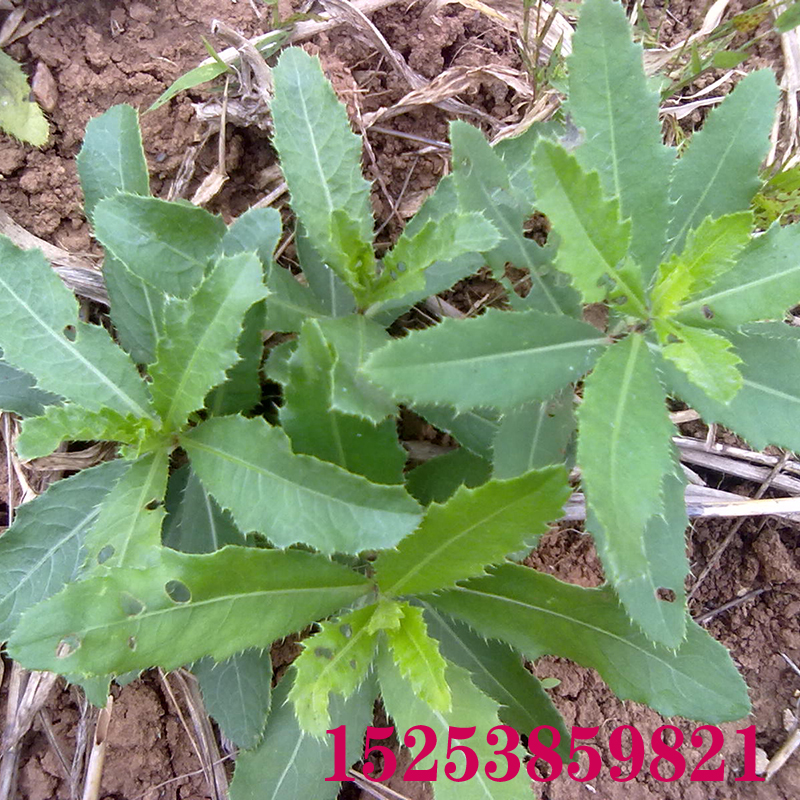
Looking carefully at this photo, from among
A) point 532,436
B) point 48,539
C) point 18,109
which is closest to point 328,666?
point 532,436

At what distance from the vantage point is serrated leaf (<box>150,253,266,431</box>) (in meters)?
1.57

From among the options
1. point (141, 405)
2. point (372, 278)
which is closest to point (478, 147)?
point (372, 278)

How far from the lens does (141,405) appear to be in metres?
1.78

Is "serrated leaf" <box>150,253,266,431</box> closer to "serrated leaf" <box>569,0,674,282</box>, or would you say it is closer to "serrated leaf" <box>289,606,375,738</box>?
"serrated leaf" <box>289,606,375,738</box>

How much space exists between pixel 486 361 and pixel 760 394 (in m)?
0.65

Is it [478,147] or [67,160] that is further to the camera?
[67,160]

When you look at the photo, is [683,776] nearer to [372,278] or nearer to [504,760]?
[504,760]

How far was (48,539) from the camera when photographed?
6.14ft

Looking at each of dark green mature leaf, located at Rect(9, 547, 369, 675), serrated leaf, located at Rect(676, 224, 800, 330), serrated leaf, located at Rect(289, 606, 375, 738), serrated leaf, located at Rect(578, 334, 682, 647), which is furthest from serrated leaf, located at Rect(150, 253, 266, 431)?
serrated leaf, located at Rect(676, 224, 800, 330)

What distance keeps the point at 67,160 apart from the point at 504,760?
7.00ft

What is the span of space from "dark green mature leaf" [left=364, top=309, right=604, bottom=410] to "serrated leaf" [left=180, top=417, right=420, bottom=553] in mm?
251

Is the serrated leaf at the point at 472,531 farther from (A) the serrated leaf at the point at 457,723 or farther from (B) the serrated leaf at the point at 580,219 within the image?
(B) the serrated leaf at the point at 580,219

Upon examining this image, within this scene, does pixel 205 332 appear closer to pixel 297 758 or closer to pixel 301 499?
pixel 301 499

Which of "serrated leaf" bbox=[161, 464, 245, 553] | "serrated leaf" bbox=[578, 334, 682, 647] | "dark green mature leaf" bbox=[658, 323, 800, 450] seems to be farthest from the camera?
"serrated leaf" bbox=[161, 464, 245, 553]
